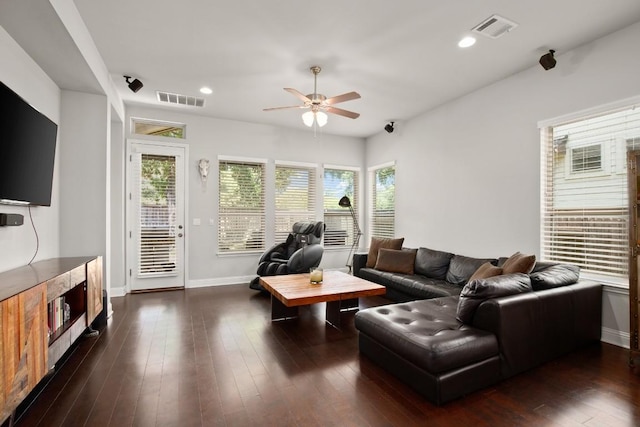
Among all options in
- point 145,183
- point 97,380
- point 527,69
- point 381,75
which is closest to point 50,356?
point 97,380

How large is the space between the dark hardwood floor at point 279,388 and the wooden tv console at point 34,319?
0.86ft

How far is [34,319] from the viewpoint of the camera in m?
1.94

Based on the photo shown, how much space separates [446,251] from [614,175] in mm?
2190

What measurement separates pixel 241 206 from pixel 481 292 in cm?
431

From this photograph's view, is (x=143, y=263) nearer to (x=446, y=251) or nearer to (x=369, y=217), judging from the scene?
(x=369, y=217)

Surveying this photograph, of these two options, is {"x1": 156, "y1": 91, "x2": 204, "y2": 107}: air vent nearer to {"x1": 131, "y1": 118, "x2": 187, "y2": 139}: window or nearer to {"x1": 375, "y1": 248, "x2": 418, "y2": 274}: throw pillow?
{"x1": 131, "y1": 118, "x2": 187, "y2": 139}: window

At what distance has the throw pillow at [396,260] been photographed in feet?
15.2

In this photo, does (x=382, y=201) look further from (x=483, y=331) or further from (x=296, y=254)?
(x=483, y=331)

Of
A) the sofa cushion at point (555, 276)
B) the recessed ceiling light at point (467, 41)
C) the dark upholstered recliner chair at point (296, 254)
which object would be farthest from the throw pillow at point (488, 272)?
the dark upholstered recliner chair at point (296, 254)

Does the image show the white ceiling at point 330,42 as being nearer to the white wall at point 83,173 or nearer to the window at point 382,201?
the white wall at point 83,173

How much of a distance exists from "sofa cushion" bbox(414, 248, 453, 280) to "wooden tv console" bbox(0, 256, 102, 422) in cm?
402

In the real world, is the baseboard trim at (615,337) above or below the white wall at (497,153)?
below

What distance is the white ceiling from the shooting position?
2.58 metres

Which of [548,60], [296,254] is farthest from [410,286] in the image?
[548,60]
